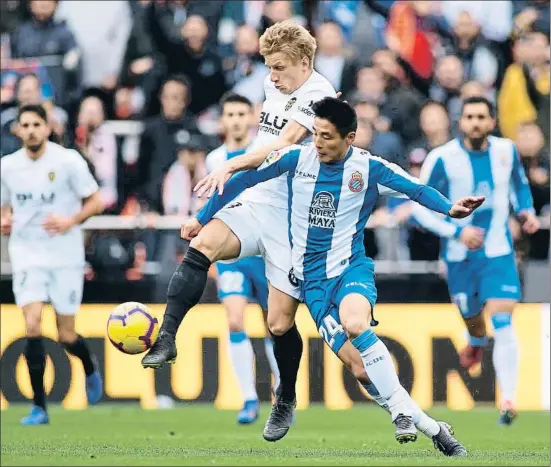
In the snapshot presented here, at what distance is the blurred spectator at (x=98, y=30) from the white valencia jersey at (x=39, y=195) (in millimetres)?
2868

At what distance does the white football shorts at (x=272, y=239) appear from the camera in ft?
28.2

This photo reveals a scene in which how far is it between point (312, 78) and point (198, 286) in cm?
153

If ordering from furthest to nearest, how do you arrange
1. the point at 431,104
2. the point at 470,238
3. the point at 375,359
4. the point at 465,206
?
the point at 431,104, the point at 470,238, the point at 375,359, the point at 465,206

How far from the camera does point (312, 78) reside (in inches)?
345

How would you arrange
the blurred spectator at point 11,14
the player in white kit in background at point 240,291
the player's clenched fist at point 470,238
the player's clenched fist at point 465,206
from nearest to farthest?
1. the player's clenched fist at point 465,206
2. the player's clenched fist at point 470,238
3. the player in white kit in background at point 240,291
4. the blurred spectator at point 11,14

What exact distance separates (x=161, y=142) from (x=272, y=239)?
16.8ft

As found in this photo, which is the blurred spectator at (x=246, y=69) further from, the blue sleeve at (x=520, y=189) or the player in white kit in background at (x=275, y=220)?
the player in white kit in background at (x=275, y=220)

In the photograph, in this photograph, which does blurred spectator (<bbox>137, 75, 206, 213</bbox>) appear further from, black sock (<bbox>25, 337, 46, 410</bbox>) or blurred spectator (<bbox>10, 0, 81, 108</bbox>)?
black sock (<bbox>25, 337, 46, 410</bbox>)

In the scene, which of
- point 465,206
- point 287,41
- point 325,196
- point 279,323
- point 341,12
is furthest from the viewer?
point 341,12

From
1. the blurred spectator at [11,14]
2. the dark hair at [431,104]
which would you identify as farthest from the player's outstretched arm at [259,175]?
the blurred spectator at [11,14]

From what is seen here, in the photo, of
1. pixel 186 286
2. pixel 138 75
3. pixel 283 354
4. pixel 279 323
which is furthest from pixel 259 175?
pixel 138 75

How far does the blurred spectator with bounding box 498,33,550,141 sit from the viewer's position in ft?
45.9

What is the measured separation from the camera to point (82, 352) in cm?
1191

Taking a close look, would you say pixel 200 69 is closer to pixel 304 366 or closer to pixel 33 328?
pixel 304 366
